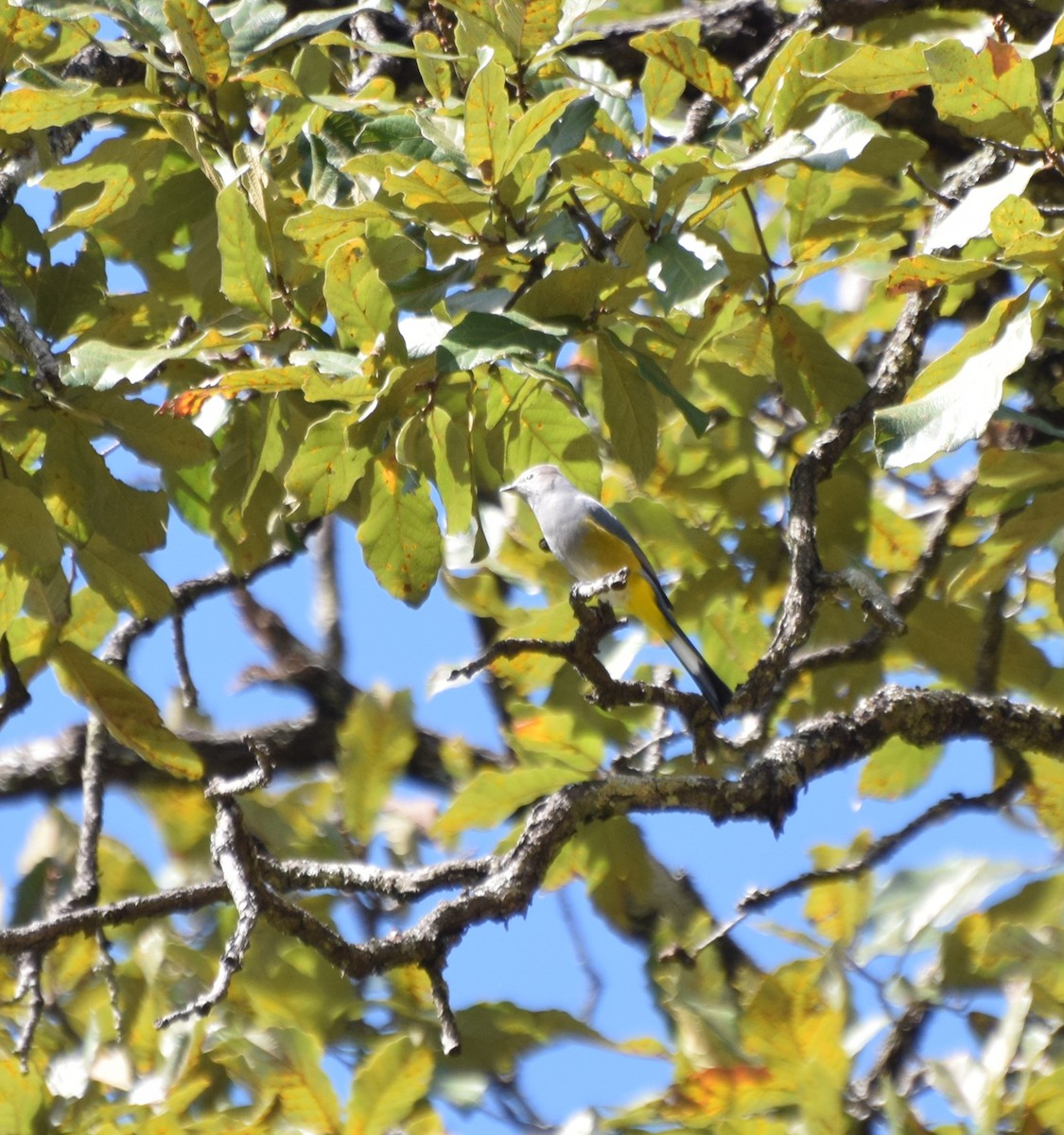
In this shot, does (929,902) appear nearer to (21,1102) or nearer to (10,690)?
(21,1102)

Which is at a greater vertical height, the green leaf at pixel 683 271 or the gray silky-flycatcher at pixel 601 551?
the gray silky-flycatcher at pixel 601 551

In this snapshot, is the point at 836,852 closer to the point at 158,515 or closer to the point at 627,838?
the point at 627,838

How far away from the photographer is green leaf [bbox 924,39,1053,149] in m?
2.28

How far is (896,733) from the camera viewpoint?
2883 millimetres

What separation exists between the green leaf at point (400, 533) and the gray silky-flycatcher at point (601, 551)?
0.83 metres

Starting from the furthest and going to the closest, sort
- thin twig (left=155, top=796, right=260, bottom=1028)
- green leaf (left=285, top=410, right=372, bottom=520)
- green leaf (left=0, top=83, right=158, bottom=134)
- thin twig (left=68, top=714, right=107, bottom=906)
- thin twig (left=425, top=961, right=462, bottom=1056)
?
thin twig (left=68, top=714, right=107, bottom=906)
green leaf (left=0, top=83, right=158, bottom=134)
green leaf (left=285, top=410, right=372, bottom=520)
thin twig (left=425, top=961, right=462, bottom=1056)
thin twig (left=155, top=796, right=260, bottom=1028)

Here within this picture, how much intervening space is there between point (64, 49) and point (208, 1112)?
7.33 ft

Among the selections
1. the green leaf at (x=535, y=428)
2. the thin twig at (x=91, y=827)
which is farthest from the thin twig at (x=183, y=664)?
the green leaf at (x=535, y=428)

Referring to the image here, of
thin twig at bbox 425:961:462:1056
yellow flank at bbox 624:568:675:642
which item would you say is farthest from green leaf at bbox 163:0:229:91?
thin twig at bbox 425:961:462:1056

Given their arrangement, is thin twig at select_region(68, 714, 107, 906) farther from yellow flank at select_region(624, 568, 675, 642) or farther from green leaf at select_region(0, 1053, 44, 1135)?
yellow flank at select_region(624, 568, 675, 642)

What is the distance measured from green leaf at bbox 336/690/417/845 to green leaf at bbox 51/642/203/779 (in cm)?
57

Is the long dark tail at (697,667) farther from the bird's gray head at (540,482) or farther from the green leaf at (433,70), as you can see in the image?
the green leaf at (433,70)

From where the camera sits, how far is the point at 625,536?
12.9ft

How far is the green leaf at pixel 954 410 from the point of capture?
222cm
